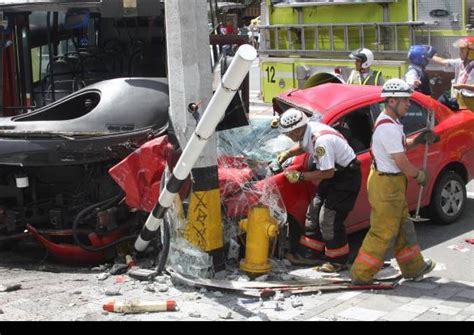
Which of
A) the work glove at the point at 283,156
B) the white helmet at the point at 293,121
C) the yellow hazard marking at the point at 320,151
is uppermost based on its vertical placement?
the white helmet at the point at 293,121

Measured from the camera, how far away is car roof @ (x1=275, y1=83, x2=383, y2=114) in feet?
23.4

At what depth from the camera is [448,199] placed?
309 inches

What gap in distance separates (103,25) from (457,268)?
14.7 feet

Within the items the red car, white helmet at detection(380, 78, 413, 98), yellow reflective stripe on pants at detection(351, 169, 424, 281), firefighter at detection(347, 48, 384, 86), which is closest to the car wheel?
the red car

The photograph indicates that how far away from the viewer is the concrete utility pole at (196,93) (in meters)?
6.02

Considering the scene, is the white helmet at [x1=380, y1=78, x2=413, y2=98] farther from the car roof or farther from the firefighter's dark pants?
the car roof

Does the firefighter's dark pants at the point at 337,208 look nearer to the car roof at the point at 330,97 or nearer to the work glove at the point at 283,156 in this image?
the work glove at the point at 283,156

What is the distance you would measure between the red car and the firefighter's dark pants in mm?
308

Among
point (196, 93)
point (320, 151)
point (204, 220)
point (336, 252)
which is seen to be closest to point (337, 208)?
point (336, 252)

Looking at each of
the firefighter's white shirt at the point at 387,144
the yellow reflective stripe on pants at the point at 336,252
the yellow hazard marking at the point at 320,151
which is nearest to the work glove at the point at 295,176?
the yellow hazard marking at the point at 320,151

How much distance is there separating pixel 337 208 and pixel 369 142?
1.18 m

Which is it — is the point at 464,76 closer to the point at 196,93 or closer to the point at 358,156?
the point at 358,156

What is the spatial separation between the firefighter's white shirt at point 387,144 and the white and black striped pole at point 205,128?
49.5 inches

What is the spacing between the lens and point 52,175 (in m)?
6.86
